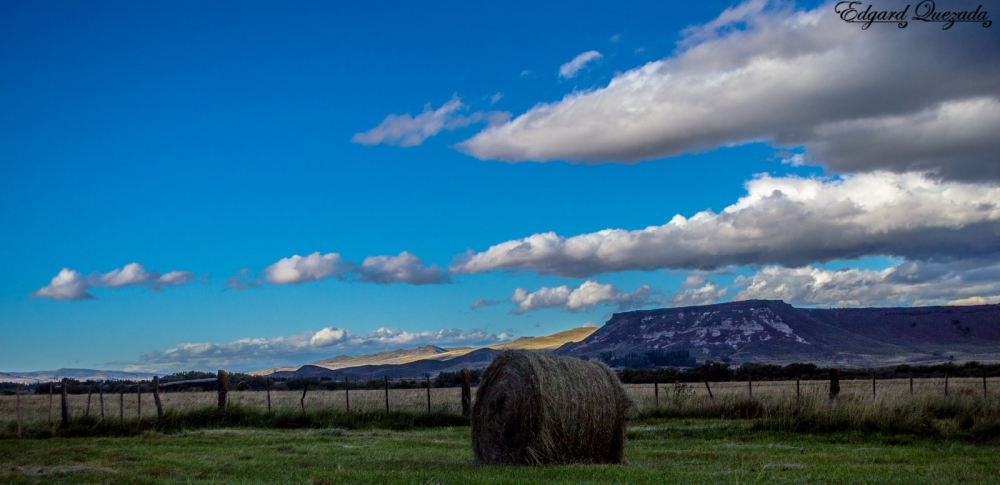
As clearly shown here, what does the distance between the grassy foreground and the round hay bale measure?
65cm

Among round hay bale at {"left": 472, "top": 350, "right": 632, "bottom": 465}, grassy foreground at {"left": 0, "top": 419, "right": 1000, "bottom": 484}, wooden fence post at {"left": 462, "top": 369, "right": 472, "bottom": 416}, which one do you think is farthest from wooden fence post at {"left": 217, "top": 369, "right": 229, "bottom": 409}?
round hay bale at {"left": 472, "top": 350, "right": 632, "bottom": 465}

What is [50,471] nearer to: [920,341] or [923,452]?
[923,452]

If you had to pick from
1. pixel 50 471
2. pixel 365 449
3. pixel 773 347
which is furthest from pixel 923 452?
pixel 773 347

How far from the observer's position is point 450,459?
49.8 ft

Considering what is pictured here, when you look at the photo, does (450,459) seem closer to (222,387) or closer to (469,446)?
(469,446)

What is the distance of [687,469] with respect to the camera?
40.5 ft

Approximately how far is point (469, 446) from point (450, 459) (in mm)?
3132

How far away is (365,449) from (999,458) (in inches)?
481

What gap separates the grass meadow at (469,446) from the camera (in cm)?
1155

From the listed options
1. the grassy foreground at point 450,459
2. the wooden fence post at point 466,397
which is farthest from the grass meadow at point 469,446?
the wooden fence post at point 466,397

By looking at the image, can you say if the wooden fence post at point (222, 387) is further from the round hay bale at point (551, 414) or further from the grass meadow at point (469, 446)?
the round hay bale at point (551, 414)

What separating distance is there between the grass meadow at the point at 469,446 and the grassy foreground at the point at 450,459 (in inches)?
1.5

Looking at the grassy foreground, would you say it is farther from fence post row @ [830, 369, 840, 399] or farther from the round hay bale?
fence post row @ [830, 369, 840, 399]

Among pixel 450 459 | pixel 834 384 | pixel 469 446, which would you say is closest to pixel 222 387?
pixel 469 446
